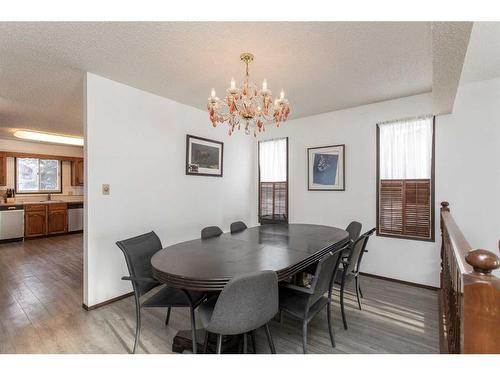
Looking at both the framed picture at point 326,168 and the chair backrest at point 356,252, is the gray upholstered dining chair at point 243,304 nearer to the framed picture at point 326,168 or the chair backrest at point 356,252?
the chair backrest at point 356,252

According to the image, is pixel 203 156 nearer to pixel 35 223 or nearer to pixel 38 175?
pixel 35 223

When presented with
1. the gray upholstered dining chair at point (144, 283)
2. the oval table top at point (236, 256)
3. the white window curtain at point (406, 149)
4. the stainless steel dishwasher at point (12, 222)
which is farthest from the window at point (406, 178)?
the stainless steel dishwasher at point (12, 222)

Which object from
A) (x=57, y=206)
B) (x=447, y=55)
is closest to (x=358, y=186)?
(x=447, y=55)

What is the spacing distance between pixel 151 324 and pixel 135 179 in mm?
1654

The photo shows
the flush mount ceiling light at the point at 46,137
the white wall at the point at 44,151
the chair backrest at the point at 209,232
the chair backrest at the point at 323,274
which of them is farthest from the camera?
the white wall at the point at 44,151

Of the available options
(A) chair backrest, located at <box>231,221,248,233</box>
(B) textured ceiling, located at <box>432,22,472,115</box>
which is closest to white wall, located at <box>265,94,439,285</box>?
(B) textured ceiling, located at <box>432,22,472,115</box>

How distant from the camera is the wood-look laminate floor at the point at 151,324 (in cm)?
203

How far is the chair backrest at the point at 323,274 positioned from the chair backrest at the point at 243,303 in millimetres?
362

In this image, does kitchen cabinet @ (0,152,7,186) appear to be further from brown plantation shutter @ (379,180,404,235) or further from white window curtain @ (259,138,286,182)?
brown plantation shutter @ (379,180,404,235)

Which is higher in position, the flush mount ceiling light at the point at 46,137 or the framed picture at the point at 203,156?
the flush mount ceiling light at the point at 46,137

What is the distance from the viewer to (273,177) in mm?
4824
